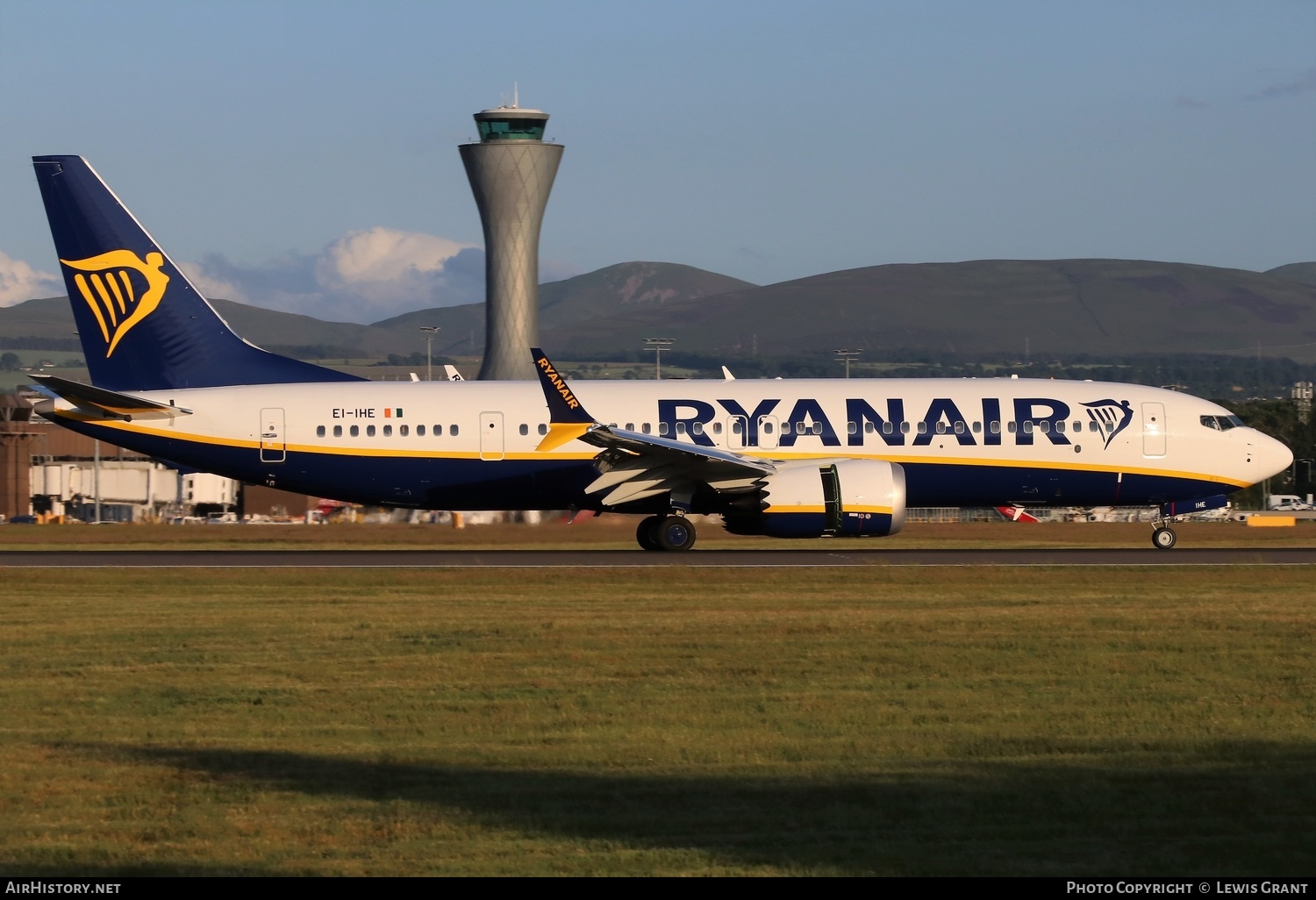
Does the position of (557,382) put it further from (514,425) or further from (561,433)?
(514,425)

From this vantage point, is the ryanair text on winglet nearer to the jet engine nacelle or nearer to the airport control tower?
the jet engine nacelle

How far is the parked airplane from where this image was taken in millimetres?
35906

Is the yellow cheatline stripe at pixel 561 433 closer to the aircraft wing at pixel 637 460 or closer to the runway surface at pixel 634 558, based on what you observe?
the aircraft wing at pixel 637 460

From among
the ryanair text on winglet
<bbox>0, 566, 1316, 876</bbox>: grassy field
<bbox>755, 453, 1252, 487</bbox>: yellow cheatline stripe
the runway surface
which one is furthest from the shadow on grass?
<bbox>755, 453, 1252, 487</bbox>: yellow cheatline stripe

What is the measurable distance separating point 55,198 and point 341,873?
30393 mm

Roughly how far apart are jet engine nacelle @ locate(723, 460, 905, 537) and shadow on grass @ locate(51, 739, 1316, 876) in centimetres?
1948

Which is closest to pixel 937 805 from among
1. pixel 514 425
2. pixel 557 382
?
pixel 557 382

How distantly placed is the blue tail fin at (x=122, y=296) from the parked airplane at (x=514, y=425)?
0.13 ft

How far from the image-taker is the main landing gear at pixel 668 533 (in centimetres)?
3581

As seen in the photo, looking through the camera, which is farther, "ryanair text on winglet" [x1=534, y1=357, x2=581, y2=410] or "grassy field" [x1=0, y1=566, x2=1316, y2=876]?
"ryanair text on winglet" [x1=534, y1=357, x2=581, y2=410]

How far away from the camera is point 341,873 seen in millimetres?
9578
